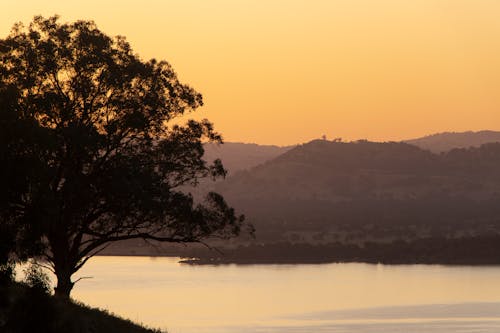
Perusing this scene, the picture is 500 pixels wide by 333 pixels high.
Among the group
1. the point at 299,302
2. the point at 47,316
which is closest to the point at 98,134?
the point at 47,316

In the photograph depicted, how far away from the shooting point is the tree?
50.1 metres

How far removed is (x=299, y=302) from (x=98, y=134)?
108 metres

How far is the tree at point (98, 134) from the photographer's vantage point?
5012 centimetres

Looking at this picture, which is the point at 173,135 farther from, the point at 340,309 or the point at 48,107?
the point at 340,309

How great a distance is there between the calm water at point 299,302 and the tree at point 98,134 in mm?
61021

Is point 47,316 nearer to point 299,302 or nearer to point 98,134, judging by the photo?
point 98,134

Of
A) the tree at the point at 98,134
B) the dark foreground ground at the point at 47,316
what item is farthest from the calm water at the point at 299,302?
the dark foreground ground at the point at 47,316

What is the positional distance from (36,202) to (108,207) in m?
Result: 6.92

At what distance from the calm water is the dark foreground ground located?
6787cm

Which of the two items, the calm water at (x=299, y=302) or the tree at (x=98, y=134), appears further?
the calm water at (x=299, y=302)

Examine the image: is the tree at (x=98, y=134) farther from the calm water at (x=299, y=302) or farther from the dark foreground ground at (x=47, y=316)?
the calm water at (x=299, y=302)

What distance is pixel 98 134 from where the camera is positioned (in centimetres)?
5069

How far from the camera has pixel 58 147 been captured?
49094 millimetres

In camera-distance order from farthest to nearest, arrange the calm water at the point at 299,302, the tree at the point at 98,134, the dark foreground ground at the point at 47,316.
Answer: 1. the calm water at the point at 299,302
2. the tree at the point at 98,134
3. the dark foreground ground at the point at 47,316
